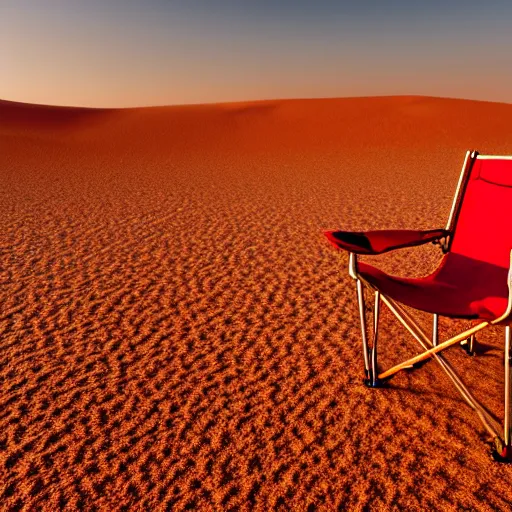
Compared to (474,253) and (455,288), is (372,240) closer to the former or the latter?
(455,288)

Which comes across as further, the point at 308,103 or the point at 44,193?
the point at 308,103

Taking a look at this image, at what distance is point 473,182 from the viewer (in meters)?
2.64

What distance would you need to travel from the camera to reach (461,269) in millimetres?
2574

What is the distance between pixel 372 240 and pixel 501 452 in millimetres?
1047

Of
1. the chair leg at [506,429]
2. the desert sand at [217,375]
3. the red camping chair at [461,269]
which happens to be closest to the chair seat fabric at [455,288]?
the red camping chair at [461,269]

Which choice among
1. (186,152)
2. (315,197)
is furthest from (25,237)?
(186,152)

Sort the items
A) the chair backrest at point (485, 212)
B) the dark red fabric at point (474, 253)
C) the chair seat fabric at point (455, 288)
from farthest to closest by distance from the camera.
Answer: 1. the chair backrest at point (485, 212)
2. the dark red fabric at point (474, 253)
3. the chair seat fabric at point (455, 288)

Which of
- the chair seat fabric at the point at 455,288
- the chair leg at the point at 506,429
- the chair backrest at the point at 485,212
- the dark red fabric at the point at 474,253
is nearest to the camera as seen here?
the chair leg at the point at 506,429

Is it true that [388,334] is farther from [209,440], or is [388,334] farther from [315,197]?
[315,197]

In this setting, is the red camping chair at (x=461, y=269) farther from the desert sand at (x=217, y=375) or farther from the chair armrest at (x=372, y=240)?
the desert sand at (x=217, y=375)

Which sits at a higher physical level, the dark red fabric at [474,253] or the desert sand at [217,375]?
the dark red fabric at [474,253]

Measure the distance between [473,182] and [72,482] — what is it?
8.25 feet

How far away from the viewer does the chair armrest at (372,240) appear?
2105 mm

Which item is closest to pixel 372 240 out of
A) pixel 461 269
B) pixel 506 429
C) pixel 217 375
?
pixel 461 269
